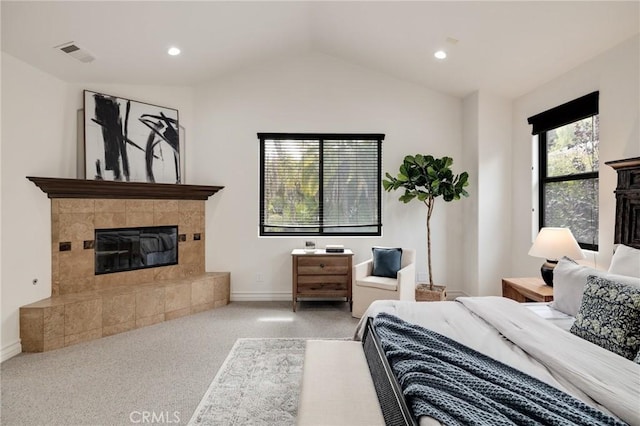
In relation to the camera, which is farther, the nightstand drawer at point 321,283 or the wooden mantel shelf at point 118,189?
the nightstand drawer at point 321,283

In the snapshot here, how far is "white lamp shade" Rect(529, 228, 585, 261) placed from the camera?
2928 millimetres

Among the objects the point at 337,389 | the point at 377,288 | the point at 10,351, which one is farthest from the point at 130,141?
the point at 337,389

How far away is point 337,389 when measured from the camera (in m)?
1.60

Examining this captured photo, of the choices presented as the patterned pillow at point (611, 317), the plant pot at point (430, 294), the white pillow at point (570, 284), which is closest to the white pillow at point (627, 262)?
the white pillow at point (570, 284)

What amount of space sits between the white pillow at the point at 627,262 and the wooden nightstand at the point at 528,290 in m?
0.60

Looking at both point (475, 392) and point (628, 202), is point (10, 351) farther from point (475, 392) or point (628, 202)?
point (628, 202)

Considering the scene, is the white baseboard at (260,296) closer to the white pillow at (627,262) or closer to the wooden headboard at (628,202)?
the wooden headboard at (628,202)

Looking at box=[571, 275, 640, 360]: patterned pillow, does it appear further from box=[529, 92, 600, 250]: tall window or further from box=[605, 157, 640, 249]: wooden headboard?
box=[529, 92, 600, 250]: tall window

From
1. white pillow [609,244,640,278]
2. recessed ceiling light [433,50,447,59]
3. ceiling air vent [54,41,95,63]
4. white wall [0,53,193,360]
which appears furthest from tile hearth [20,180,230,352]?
white pillow [609,244,640,278]

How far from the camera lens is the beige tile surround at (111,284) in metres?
3.20

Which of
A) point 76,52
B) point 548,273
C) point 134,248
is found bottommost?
point 548,273

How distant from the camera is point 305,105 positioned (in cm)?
484

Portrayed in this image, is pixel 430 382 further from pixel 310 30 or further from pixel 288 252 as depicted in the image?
pixel 310 30

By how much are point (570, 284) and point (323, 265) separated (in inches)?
104
